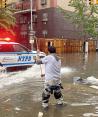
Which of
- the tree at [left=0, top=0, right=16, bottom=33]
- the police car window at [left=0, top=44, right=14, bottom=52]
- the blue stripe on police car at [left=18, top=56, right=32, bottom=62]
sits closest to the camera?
the police car window at [left=0, top=44, right=14, bottom=52]

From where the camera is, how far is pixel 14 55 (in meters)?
20.7

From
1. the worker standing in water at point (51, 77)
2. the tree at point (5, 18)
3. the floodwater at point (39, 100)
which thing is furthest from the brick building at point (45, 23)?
the worker standing in water at point (51, 77)

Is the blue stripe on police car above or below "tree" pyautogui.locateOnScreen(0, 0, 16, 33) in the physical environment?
below

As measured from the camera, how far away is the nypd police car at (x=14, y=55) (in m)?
20.3

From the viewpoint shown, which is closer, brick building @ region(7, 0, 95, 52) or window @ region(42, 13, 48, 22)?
brick building @ region(7, 0, 95, 52)

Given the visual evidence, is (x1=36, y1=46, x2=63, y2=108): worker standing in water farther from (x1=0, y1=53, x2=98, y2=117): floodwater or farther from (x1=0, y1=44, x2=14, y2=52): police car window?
(x1=0, y1=44, x2=14, y2=52): police car window

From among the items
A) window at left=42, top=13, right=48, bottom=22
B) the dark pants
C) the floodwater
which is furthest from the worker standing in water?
window at left=42, top=13, right=48, bottom=22

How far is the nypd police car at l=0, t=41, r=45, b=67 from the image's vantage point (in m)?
20.3

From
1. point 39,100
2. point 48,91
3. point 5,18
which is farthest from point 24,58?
point 5,18

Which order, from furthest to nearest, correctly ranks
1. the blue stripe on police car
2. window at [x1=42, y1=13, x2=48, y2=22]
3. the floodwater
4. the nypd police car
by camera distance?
window at [x1=42, y1=13, x2=48, y2=22] < the blue stripe on police car < the nypd police car < the floodwater

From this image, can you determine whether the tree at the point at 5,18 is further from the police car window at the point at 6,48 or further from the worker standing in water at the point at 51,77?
the worker standing in water at the point at 51,77

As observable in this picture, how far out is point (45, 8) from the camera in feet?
174

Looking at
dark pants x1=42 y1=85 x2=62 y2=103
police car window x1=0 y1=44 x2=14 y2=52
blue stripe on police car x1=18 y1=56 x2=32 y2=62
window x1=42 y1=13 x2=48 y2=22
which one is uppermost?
window x1=42 y1=13 x2=48 y2=22

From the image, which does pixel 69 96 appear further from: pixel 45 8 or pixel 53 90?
pixel 45 8
